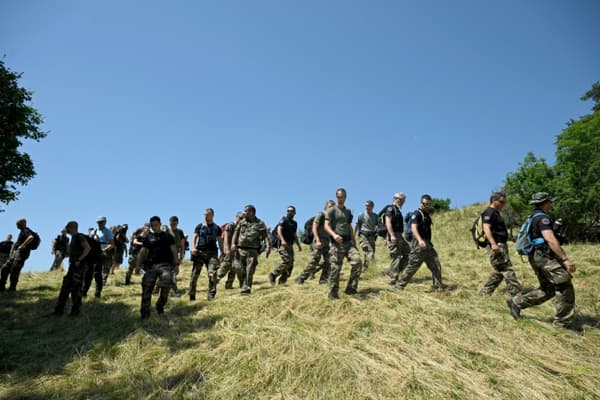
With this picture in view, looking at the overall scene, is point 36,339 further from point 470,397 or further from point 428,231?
point 428,231

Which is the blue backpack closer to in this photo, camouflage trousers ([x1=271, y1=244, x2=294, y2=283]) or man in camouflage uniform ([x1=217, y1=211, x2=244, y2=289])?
camouflage trousers ([x1=271, y1=244, x2=294, y2=283])

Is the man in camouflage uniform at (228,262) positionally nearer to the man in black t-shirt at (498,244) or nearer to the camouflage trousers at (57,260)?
the man in black t-shirt at (498,244)

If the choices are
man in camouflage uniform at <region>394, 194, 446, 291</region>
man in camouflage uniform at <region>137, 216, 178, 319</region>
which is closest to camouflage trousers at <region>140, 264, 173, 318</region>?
man in camouflage uniform at <region>137, 216, 178, 319</region>

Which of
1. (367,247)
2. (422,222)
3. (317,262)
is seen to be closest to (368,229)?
(367,247)

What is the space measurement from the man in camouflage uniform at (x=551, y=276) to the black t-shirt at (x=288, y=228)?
18.8 ft

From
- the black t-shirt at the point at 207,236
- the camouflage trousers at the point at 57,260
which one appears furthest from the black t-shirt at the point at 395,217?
the camouflage trousers at the point at 57,260

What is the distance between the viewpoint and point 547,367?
14.9ft

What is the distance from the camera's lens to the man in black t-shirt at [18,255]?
10.7m

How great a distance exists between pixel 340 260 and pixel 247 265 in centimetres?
261

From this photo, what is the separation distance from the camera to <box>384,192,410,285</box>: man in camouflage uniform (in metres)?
9.17

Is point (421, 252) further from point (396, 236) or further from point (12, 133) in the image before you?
point (12, 133)

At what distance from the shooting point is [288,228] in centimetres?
1024

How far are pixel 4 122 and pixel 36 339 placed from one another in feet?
40.7

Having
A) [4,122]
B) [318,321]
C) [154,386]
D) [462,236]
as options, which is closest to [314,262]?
[318,321]
